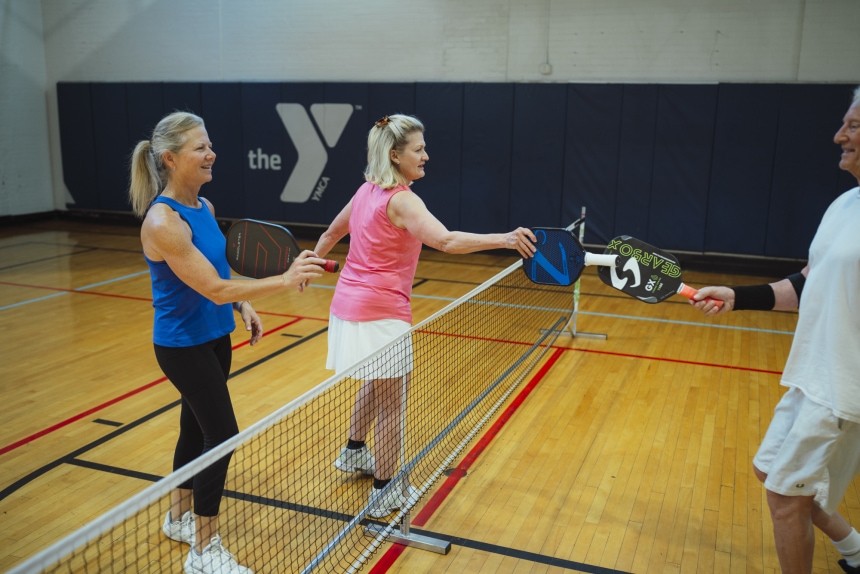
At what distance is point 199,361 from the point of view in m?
3.16

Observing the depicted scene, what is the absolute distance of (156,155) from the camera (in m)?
3.15

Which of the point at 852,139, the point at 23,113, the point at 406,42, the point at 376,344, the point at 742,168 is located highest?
the point at 406,42

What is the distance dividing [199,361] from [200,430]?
0.47m

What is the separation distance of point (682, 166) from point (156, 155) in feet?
30.5

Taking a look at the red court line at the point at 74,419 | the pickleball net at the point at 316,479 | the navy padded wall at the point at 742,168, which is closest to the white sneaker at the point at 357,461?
the pickleball net at the point at 316,479

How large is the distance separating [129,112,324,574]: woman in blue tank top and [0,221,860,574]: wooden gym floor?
0.95m

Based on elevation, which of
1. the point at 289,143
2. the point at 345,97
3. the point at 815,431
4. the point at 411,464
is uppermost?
the point at 345,97

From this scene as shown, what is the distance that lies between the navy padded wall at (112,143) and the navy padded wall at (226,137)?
70.1 inches

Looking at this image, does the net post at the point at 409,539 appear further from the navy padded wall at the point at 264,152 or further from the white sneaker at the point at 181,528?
the navy padded wall at the point at 264,152

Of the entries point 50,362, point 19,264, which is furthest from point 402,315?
point 19,264

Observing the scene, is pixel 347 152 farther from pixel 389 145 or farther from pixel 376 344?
pixel 376 344

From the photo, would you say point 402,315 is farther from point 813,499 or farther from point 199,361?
point 813,499

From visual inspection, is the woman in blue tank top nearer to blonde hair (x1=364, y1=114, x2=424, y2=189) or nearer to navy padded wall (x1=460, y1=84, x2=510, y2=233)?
blonde hair (x1=364, y1=114, x2=424, y2=189)

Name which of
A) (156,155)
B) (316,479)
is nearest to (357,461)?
(316,479)
